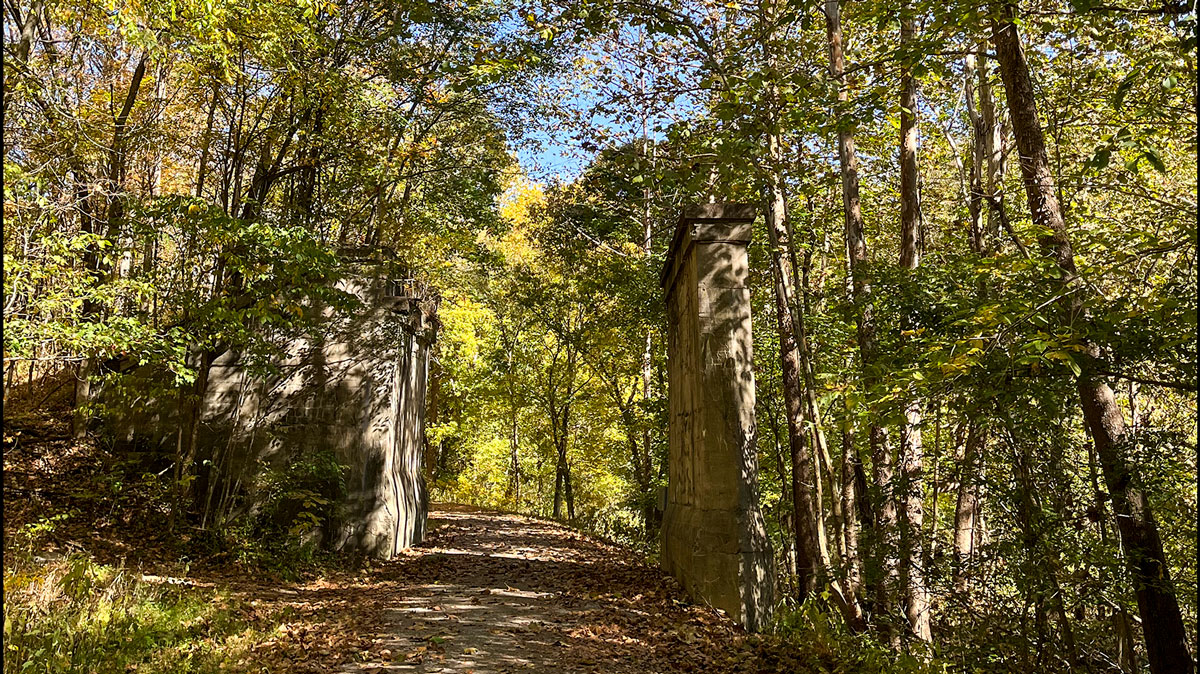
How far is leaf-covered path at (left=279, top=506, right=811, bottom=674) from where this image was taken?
6023 millimetres

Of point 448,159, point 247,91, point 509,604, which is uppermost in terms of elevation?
point 448,159

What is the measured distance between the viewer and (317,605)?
8.15 m

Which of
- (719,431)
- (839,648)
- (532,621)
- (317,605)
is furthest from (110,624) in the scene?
(839,648)

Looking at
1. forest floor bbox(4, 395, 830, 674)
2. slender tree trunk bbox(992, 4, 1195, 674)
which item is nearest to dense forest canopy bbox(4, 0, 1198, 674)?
slender tree trunk bbox(992, 4, 1195, 674)

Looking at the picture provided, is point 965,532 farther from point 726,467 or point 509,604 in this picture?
point 509,604

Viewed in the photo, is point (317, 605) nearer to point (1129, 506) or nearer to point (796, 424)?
point (796, 424)

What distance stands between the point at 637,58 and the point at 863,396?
6.12m

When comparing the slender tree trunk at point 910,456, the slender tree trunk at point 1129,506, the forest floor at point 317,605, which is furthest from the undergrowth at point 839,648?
the slender tree trunk at point 1129,506

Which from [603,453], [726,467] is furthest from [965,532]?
[603,453]

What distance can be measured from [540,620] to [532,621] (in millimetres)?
93

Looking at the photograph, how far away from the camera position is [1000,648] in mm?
5414

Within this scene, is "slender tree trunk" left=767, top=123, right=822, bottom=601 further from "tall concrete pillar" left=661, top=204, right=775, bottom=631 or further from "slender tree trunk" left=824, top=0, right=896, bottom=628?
"tall concrete pillar" left=661, top=204, right=775, bottom=631

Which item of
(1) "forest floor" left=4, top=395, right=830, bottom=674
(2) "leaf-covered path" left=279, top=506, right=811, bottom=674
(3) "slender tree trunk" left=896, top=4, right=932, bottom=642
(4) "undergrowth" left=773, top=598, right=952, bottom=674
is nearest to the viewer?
(4) "undergrowth" left=773, top=598, right=952, bottom=674

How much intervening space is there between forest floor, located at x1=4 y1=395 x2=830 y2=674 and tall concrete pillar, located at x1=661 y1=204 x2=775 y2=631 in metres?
0.37
